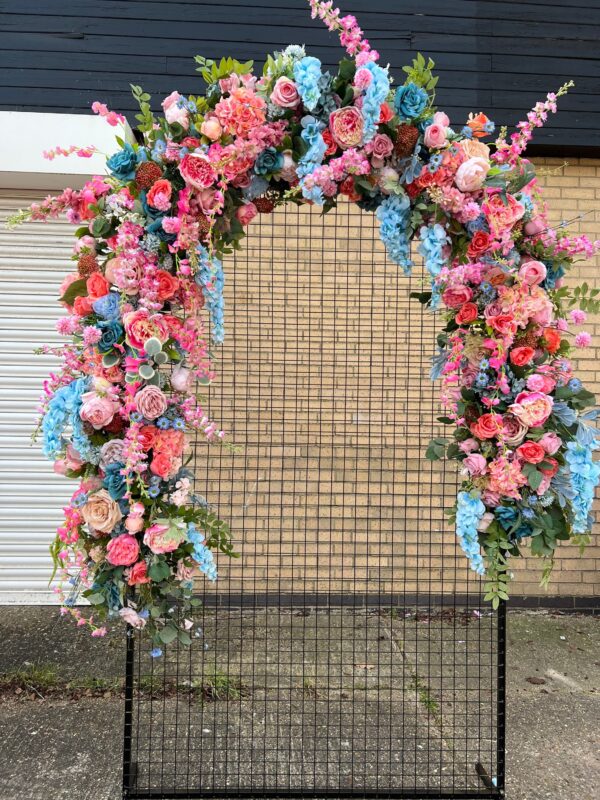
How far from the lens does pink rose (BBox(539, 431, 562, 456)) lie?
2.09 m

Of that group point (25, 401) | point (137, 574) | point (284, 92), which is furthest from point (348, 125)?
point (25, 401)

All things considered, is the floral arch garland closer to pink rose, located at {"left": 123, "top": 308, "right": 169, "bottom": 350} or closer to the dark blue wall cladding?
pink rose, located at {"left": 123, "top": 308, "right": 169, "bottom": 350}

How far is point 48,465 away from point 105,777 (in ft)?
7.52

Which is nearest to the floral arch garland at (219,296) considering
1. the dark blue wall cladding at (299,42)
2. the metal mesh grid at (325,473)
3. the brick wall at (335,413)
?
the metal mesh grid at (325,473)

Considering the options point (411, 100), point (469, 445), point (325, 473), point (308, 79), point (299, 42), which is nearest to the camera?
point (308, 79)

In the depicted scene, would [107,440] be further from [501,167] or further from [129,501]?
[501,167]

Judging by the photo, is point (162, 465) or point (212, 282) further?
point (212, 282)

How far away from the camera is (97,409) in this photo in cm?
201

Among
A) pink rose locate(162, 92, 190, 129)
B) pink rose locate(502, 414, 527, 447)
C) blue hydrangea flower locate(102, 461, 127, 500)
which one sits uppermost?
pink rose locate(162, 92, 190, 129)

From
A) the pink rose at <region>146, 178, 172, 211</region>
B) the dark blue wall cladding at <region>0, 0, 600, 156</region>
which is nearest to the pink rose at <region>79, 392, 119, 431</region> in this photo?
the pink rose at <region>146, 178, 172, 211</region>

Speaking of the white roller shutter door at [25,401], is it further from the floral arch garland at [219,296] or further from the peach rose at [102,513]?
the peach rose at [102,513]

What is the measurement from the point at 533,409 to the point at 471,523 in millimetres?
436

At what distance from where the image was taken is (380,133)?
83.9 inches

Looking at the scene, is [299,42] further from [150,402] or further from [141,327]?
[150,402]
